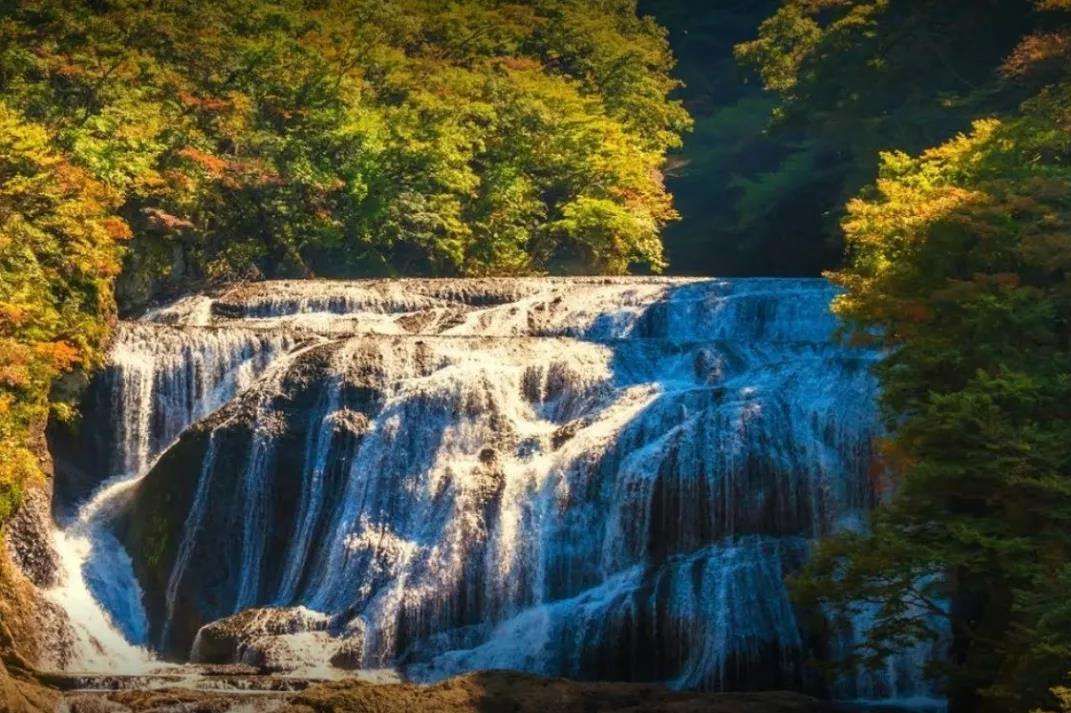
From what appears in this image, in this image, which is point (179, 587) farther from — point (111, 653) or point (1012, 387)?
point (1012, 387)

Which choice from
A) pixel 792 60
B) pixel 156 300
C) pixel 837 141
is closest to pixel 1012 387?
pixel 156 300

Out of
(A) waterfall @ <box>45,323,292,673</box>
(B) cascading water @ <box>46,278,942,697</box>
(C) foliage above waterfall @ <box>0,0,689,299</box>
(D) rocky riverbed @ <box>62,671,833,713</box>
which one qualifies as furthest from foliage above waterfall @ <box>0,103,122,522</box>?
(D) rocky riverbed @ <box>62,671,833,713</box>

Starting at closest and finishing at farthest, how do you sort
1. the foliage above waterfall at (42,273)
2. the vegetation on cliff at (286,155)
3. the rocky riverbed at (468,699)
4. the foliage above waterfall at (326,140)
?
the rocky riverbed at (468,699)
the foliage above waterfall at (42,273)
the vegetation on cliff at (286,155)
the foliage above waterfall at (326,140)

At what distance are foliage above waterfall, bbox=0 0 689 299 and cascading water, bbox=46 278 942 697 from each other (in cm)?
976

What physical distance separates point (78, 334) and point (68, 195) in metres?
4.02

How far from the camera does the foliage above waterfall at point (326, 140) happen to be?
41.8m

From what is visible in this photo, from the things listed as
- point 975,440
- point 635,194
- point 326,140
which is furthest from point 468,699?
point 635,194

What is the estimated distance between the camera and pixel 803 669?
78.5 feet

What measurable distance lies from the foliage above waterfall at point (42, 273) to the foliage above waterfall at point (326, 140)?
4334 millimetres

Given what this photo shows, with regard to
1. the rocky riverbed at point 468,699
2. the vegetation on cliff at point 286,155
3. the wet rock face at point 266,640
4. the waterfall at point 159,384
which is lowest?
the rocky riverbed at point 468,699

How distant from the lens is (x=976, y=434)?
21.4 meters

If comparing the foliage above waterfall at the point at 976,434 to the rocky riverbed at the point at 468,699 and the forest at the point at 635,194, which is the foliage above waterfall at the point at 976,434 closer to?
the forest at the point at 635,194

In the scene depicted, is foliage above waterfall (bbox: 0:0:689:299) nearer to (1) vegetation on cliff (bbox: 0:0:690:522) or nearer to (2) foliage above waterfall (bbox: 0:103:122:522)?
(1) vegetation on cliff (bbox: 0:0:690:522)

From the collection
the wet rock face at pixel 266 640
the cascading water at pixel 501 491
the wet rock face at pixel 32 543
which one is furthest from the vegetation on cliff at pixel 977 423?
the wet rock face at pixel 32 543
